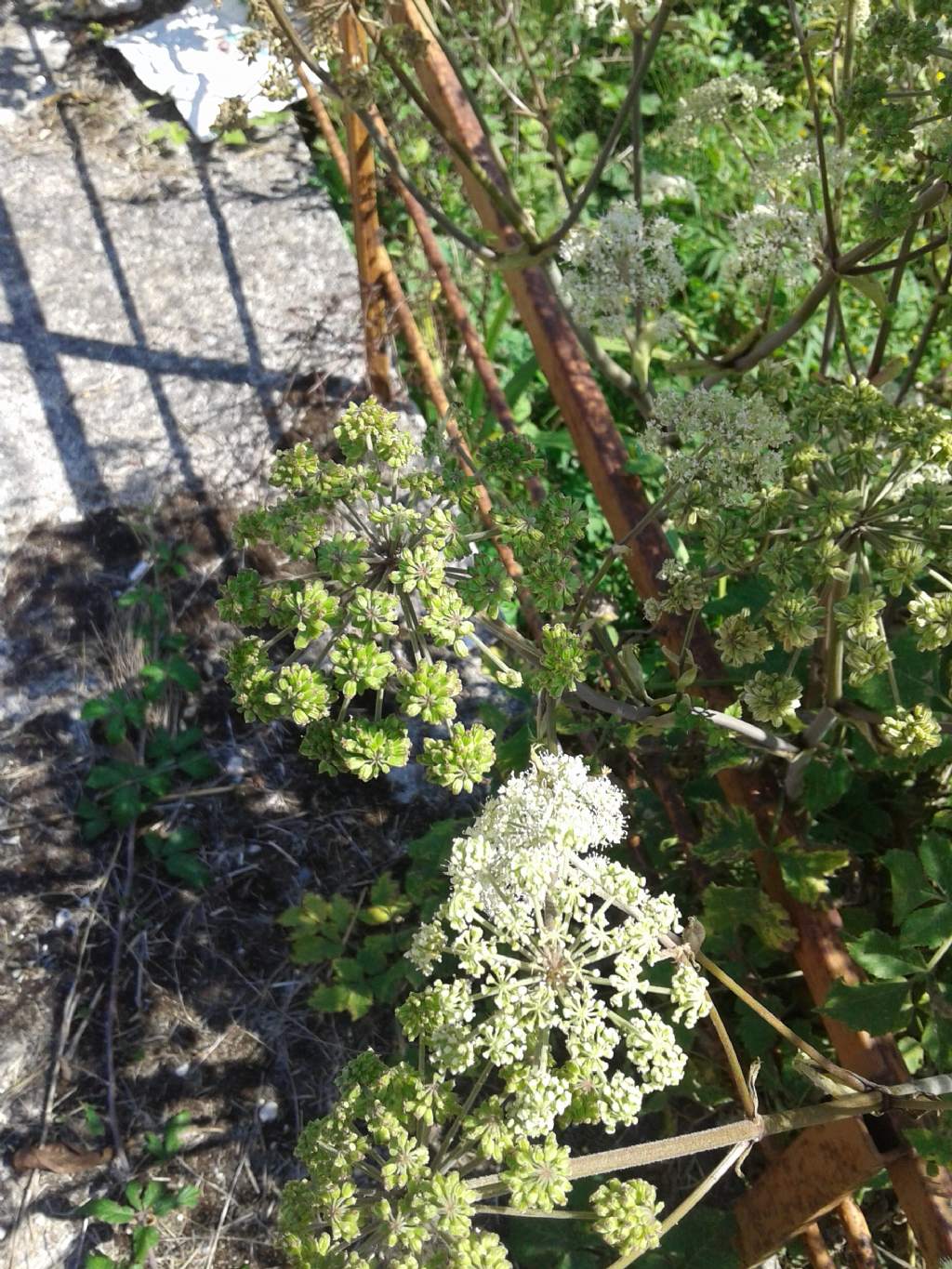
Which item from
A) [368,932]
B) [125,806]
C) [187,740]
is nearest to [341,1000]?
[368,932]

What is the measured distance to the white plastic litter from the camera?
16.8ft

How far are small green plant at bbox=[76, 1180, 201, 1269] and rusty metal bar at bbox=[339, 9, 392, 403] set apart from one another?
113 inches

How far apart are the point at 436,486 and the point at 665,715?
658 millimetres

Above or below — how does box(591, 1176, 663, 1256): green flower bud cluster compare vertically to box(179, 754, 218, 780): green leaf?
above

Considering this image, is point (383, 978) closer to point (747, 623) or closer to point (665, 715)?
point (665, 715)

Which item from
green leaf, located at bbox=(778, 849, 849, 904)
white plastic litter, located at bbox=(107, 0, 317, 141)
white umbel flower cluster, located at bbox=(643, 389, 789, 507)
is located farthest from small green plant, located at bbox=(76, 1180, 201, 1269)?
white plastic litter, located at bbox=(107, 0, 317, 141)

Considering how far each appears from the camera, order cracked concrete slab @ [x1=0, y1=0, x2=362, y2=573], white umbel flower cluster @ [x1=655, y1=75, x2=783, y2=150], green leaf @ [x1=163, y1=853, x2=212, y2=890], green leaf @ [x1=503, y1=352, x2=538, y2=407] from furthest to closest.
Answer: cracked concrete slab @ [x1=0, y1=0, x2=362, y2=573]
green leaf @ [x1=503, y1=352, x2=538, y2=407]
green leaf @ [x1=163, y1=853, x2=212, y2=890]
white umbel flower cluster @ [x1=655, y1=75, x2=783, y2=150]

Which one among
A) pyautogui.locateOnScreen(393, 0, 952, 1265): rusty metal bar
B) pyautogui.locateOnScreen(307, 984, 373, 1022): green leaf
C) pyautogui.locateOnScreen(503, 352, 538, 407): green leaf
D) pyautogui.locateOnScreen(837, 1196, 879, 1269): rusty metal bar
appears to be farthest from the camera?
pyautogui.locateOnScreen(503, 352, 538, 407): green leaf

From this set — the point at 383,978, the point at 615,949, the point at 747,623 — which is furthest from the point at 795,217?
the point at 383,978

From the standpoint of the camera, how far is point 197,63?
5156mm

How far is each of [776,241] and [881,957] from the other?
1.65 meters

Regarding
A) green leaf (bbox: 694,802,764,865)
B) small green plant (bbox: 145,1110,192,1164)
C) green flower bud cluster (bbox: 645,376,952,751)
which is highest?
green flower bud cluster (bbox: 645,376,952,751)

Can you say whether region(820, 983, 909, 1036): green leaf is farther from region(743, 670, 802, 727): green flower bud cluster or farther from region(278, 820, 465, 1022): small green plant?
region(278, 820, 465, 1022): small green plant

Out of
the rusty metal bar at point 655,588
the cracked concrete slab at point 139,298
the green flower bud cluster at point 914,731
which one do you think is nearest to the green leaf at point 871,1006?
the rusty metal bar at point 655,588
